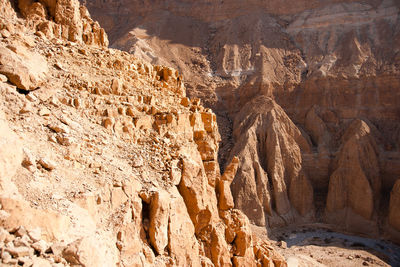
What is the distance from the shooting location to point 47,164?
200 inches

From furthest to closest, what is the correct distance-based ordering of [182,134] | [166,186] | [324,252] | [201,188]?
[324,252], [182,134], [201,188], [166,186]

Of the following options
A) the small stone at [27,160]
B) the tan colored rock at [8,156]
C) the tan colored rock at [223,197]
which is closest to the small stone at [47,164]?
the small stone at [27,160]

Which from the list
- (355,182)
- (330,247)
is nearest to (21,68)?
(330,247)

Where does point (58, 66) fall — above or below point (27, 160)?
above

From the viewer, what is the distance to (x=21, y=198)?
4238 mm

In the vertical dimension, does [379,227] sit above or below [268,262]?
below

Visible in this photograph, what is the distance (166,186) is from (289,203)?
22079 mm

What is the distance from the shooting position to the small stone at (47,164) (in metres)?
5.05

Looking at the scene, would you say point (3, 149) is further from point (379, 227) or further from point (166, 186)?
point (379, 227)

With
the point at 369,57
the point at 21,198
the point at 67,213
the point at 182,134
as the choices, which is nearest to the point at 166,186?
the point at 182,134

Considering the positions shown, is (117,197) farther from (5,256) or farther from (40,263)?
(5,256)

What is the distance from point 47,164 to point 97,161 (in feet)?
3.89

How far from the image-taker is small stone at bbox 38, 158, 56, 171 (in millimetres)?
5051

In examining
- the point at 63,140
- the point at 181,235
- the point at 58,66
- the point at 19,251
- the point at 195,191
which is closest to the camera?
the point at 19,251
